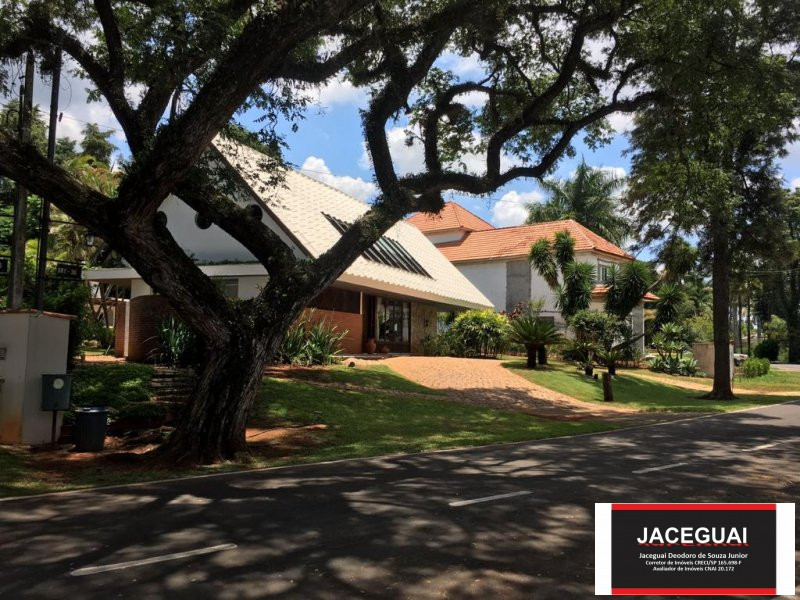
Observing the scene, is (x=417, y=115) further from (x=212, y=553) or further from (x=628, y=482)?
(x=212, y=553)

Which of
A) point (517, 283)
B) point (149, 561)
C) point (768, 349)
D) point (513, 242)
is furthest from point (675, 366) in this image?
point (768, 349)

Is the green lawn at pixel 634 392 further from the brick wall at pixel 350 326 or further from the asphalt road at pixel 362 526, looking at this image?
the asphalt road at pixel 362 526

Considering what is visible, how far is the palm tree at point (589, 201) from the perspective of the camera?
162 feet

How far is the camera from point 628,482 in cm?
826

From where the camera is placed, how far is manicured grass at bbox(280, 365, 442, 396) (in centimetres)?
1819

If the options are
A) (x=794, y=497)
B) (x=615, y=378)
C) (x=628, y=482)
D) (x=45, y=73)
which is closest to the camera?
(x=794, y=497)

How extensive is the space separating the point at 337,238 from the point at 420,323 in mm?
7853

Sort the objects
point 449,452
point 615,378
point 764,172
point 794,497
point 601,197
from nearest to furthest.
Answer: point 794,497 → point 449,452 → point 764,172 → point 615,378 → point 601,197

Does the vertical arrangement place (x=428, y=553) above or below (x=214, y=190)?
below

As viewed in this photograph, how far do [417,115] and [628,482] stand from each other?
1085 centimetres

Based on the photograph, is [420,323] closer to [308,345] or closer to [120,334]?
[308,345]

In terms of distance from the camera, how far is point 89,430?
10711 mm

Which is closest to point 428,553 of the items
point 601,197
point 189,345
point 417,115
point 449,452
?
point 449,452

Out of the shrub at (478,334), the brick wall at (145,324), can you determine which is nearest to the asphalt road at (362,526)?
the brick wall at (145,324)
